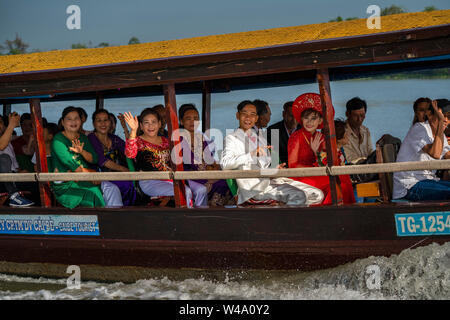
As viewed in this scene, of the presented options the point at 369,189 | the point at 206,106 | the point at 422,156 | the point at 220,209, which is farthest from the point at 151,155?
the point at 422,156

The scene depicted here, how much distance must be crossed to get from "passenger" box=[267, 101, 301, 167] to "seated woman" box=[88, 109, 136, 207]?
1.63 m

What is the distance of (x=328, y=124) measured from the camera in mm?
4613

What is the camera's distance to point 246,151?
17.0ft

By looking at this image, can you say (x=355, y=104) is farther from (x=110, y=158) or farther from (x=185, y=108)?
(x=110, y=158)

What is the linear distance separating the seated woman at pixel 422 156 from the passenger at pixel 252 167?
78 centimetres

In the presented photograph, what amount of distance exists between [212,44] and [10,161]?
9.18 ft

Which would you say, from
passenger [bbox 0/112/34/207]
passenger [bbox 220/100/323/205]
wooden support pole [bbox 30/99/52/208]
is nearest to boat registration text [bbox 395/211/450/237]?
passenger [bbox 220/100/323/205]

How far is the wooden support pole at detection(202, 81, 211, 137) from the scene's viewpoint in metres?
6.64

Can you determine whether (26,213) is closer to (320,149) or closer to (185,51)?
(185,51)

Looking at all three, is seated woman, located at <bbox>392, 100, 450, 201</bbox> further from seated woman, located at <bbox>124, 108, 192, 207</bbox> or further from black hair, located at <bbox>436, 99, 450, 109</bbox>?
seated woman, located at <bbox>124, 108, 192, 207</bbox>

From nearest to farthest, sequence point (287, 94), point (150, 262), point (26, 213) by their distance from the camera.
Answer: point (150, 262) < point (26, 213) < point (287, 94)

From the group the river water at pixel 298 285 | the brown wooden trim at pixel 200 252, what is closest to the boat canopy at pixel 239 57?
the brown wooden trim at pixel 200 252

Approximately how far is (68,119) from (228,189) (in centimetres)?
175
